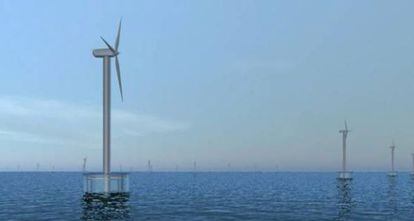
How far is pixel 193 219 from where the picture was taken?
194ft

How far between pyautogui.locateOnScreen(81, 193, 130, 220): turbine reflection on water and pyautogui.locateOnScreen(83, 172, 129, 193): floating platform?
47.8 inches

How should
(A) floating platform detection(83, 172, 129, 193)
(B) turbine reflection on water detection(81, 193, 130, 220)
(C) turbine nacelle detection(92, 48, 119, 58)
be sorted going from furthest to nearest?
(C) turbine nacelle detection(92, 48, 119, 58) → (A) floating platform detection(83, 172, 129, 193) → (B) turbine reflection on water detection(81, 193, 130, 220)

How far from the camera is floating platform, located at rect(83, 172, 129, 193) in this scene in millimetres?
88269

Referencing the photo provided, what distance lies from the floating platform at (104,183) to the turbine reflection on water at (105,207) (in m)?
1.22

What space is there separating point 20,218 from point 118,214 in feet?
42.0

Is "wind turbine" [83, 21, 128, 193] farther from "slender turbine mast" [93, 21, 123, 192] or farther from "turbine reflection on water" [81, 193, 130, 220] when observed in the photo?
"turbine reflection on water" [81, 193, 130, 220]

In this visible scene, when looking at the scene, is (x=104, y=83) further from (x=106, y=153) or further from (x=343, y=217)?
(x=343, y=217)

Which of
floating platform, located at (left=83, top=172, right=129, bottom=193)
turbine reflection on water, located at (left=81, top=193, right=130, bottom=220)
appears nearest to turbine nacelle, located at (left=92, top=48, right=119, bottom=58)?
floating platform, located at (left=83, top=172, right=129, bottom=193)

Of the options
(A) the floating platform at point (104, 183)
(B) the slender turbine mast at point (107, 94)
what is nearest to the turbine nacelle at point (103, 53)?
(B) the slender turbine mast at point (107, 94)

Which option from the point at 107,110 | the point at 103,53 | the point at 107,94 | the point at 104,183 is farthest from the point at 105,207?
the point at 103,53

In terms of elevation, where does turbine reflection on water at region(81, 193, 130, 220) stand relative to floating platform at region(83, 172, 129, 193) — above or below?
below

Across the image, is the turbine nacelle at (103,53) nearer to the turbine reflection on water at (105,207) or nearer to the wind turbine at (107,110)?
the wind turbine at (107,110)

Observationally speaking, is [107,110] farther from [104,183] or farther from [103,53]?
[104,183]

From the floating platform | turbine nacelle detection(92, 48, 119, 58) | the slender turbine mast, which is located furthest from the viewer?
turbine nacelle detection(92, 48, 119, 58)
